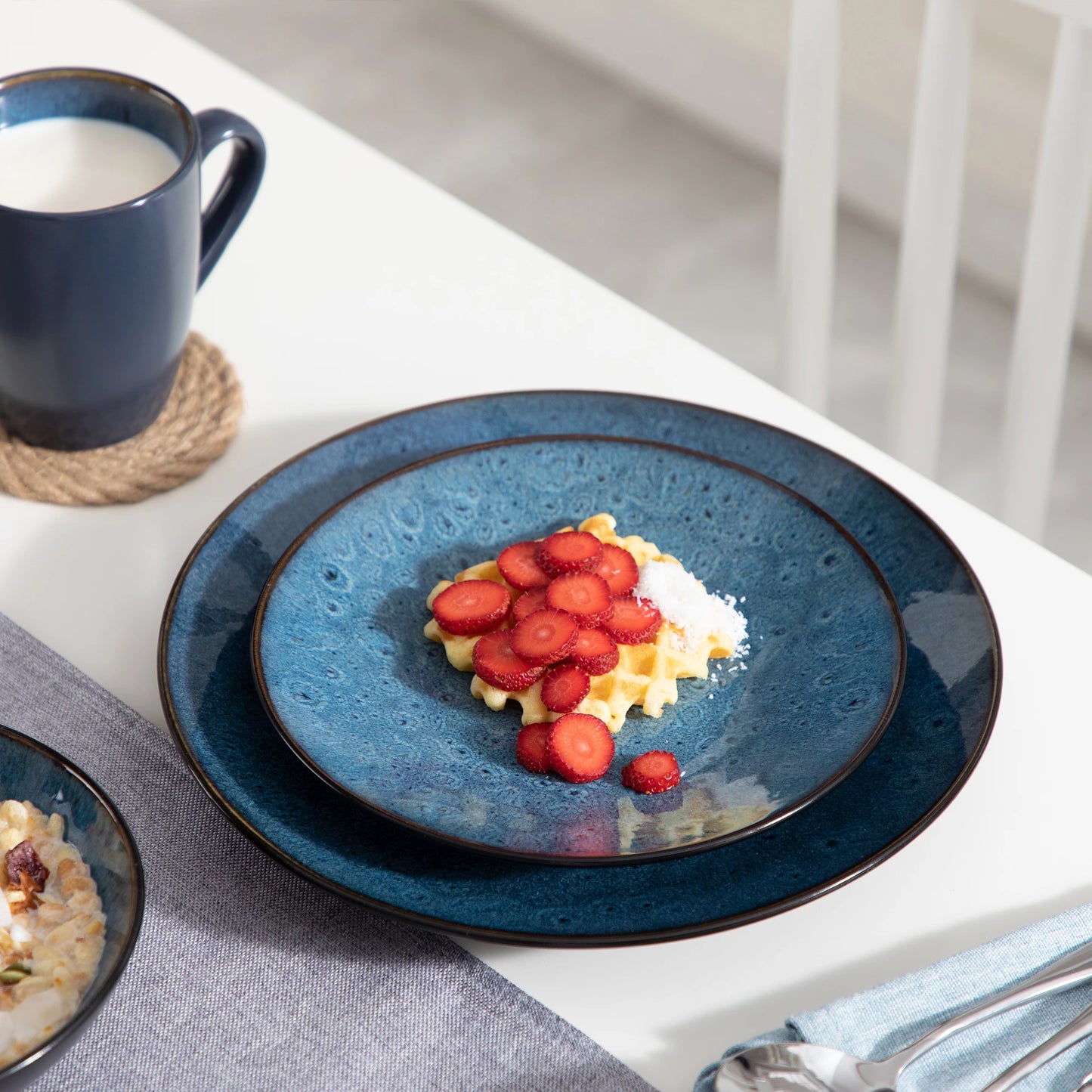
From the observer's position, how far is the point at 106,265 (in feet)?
2.64

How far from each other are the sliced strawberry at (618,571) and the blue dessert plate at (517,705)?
62 millimetres

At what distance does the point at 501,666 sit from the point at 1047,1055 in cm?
29

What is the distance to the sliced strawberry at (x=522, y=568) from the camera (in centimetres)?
76

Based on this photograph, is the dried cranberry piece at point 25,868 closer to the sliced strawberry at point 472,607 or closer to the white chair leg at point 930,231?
the sliced strawberry at point 472,607

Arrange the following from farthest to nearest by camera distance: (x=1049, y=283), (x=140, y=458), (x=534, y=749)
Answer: (x=1049, y=283) → (x=140, y=458) → (x=534, y=749)

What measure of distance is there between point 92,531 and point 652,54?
2.31m

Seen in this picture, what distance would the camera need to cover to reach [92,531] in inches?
35.1

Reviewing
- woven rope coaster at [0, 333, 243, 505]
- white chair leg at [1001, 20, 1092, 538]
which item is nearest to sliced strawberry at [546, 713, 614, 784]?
woven rope coaster at [0, 333, 243, 505]

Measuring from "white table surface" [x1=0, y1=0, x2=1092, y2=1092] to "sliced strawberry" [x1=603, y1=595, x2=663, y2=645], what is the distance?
0.49ft

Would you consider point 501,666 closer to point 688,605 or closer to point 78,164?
point 688,605

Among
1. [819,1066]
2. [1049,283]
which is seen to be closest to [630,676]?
[819,1066]

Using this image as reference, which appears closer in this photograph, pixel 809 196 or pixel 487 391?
pixel 487 391

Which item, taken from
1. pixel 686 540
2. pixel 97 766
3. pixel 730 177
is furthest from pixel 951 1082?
pixel 730 177

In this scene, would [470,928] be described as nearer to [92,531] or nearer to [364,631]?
[364,631]
